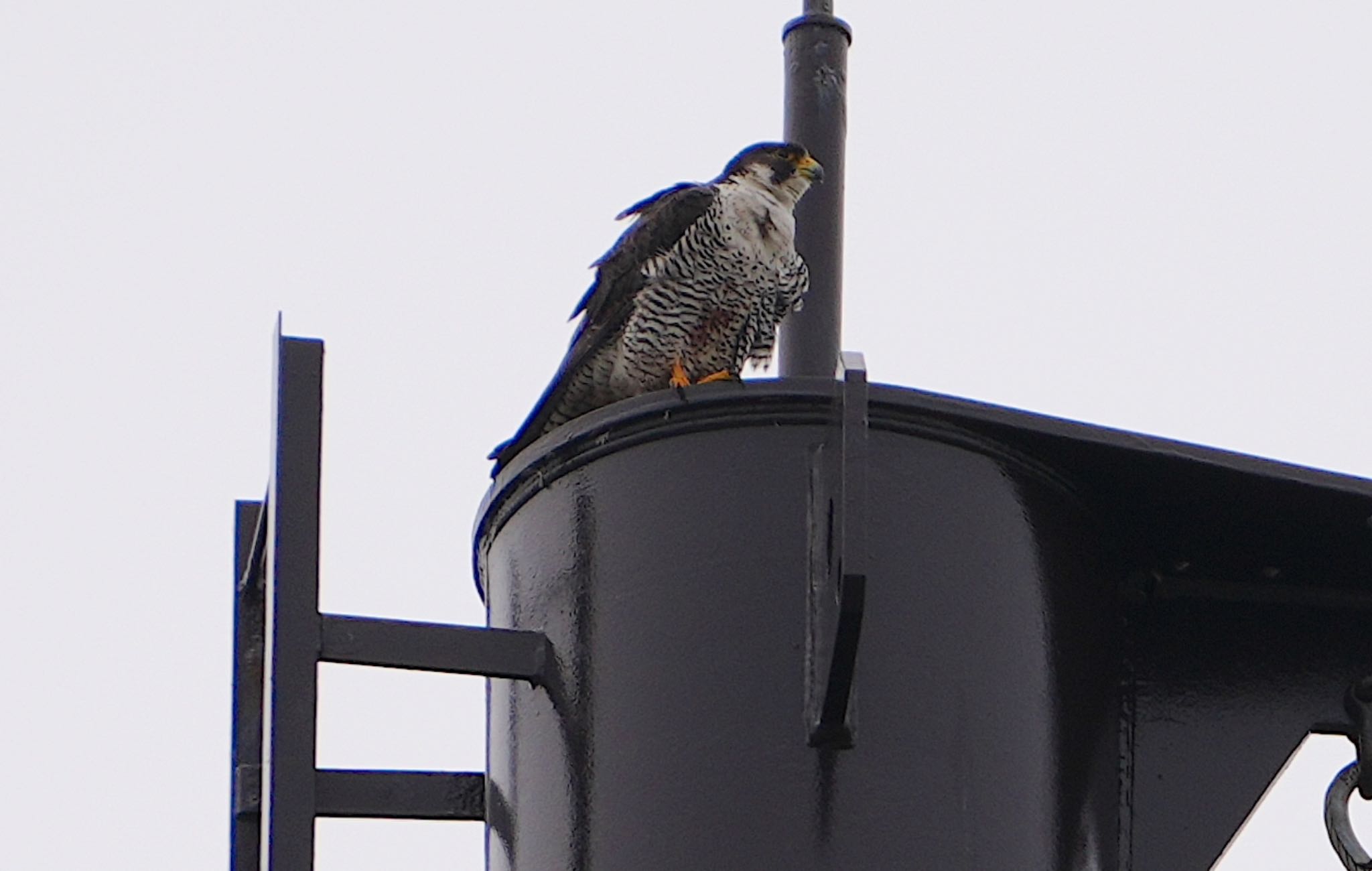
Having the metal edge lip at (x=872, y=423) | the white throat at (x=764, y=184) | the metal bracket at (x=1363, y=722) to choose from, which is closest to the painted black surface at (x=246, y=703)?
the metal edge lip at (x=872, y=423)

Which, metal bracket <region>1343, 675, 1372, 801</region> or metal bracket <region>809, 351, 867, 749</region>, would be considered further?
metal bracket <region>1343, 675, 1372, 801</region>

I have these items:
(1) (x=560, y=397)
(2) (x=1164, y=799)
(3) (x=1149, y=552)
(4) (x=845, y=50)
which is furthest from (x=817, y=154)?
(1) (x=560, y=397)

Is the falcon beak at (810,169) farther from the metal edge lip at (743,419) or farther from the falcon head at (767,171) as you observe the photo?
the metal edge lip at (743,419)

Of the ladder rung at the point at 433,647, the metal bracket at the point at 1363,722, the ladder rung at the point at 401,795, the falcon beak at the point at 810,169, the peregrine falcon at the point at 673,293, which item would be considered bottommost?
the ladder rung at the point at 401,795

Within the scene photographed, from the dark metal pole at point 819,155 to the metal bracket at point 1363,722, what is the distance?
873mm

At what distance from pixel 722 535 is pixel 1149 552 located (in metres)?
0.58

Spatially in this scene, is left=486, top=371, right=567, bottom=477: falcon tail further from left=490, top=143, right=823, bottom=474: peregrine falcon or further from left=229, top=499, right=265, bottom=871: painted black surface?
left=229, top=499, right=265, bottom=871: painted black surface

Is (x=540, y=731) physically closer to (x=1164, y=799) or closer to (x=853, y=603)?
(x=853, y=603)

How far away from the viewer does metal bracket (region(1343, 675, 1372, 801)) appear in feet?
8.91

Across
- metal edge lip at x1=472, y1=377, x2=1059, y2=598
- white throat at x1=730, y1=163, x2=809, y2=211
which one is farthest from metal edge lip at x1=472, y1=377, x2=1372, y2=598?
white throat at x1=730, y1=163, x2=809, y2=211

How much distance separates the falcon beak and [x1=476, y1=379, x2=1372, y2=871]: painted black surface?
2.79ft

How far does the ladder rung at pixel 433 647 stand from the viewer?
2504 mm

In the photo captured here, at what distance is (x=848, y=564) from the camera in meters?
2.31

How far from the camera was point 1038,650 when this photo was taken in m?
2.63
